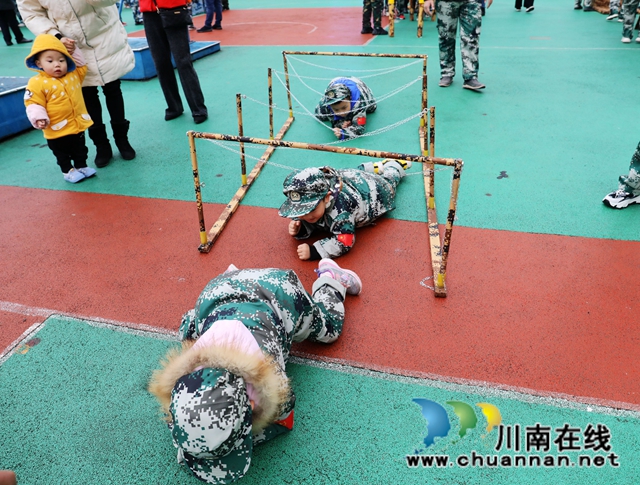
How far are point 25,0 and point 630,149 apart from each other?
5356mm

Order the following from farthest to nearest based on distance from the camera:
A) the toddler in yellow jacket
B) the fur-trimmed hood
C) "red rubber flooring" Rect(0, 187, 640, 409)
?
the toddler in yellow jacket < "red rubber flooring" Rect(0, 187, 640, 409) < the fur-trimmed hood

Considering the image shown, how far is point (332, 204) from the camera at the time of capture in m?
3.04

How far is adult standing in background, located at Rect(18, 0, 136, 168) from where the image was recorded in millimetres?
3754

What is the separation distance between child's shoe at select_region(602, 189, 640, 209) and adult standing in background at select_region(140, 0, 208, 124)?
13.8ft

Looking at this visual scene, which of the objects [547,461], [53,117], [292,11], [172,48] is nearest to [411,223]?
[547,461]

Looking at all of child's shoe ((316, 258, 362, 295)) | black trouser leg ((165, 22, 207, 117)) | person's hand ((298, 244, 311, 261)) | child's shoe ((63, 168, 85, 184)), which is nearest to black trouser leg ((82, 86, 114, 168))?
child's shoe ((63, 168, 85, 184))

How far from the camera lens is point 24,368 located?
2367 mm

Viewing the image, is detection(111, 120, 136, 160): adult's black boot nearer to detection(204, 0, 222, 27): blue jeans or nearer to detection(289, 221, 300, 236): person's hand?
detection(289, 221, 300, 236): person's hand

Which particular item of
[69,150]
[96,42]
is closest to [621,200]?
[96,42]

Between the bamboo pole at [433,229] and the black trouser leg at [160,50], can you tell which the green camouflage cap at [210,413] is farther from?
the black trouser leg at [160,50]

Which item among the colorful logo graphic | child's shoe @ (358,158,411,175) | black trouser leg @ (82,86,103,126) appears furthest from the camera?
black trouser leg @ (82,86,103,126)

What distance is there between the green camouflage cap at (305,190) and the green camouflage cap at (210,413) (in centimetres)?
147

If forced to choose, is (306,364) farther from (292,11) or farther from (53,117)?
(292,11)

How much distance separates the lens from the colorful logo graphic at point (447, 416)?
1.97 metres
